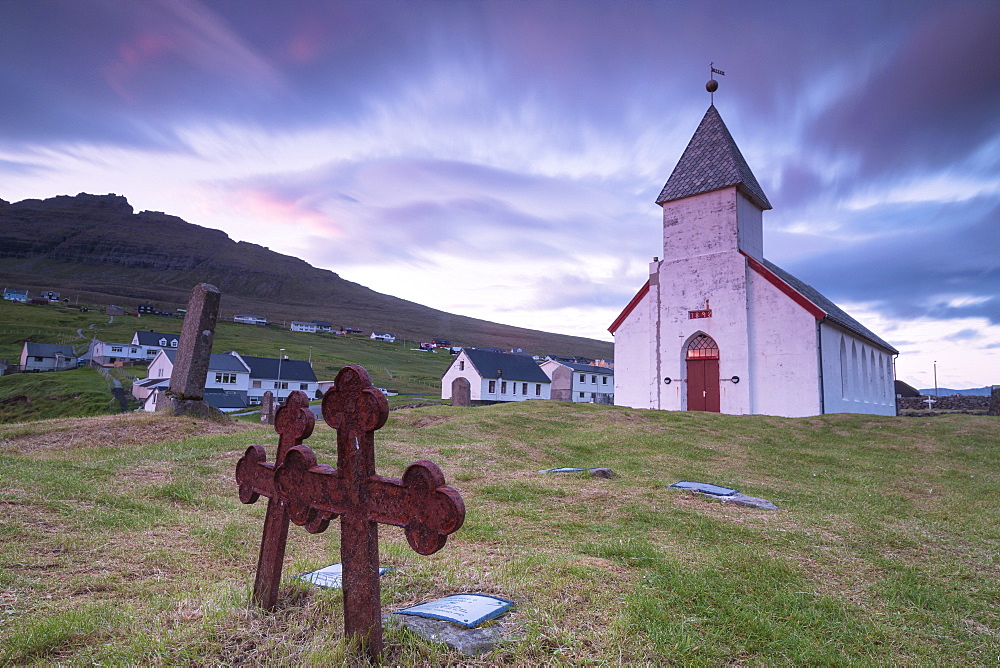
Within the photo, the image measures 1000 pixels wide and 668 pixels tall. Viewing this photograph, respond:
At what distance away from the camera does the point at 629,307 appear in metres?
26.2

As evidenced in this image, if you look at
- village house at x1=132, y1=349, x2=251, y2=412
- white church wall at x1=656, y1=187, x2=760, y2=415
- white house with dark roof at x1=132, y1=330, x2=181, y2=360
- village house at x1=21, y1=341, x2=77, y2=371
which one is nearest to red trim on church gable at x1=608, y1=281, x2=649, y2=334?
white church wall at x1=656, y1=187, x2=760, y2=415

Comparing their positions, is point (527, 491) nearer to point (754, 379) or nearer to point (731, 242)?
point (754, 379)

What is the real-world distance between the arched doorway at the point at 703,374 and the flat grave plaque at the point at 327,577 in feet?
69.1

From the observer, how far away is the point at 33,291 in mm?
166375

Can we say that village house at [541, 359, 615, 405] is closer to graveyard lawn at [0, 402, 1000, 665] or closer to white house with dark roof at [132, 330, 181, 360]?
graveyard lawn at [0, 402, 1000, 665]

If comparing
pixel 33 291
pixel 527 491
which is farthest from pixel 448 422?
pixel 33 291

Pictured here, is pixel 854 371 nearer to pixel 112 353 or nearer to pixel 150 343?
pixel 150 343

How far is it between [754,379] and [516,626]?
69.9 ft

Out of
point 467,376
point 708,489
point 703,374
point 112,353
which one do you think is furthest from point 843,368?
point 112,353

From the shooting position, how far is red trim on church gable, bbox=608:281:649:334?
2577 cm

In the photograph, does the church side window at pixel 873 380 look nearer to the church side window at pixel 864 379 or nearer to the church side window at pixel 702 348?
the church side window at pixel 864 379

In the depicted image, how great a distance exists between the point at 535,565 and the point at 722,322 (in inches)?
807

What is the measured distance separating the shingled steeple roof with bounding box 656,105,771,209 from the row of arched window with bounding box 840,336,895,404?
8.34 metres

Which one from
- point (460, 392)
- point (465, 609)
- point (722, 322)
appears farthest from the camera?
point (460, 392)
